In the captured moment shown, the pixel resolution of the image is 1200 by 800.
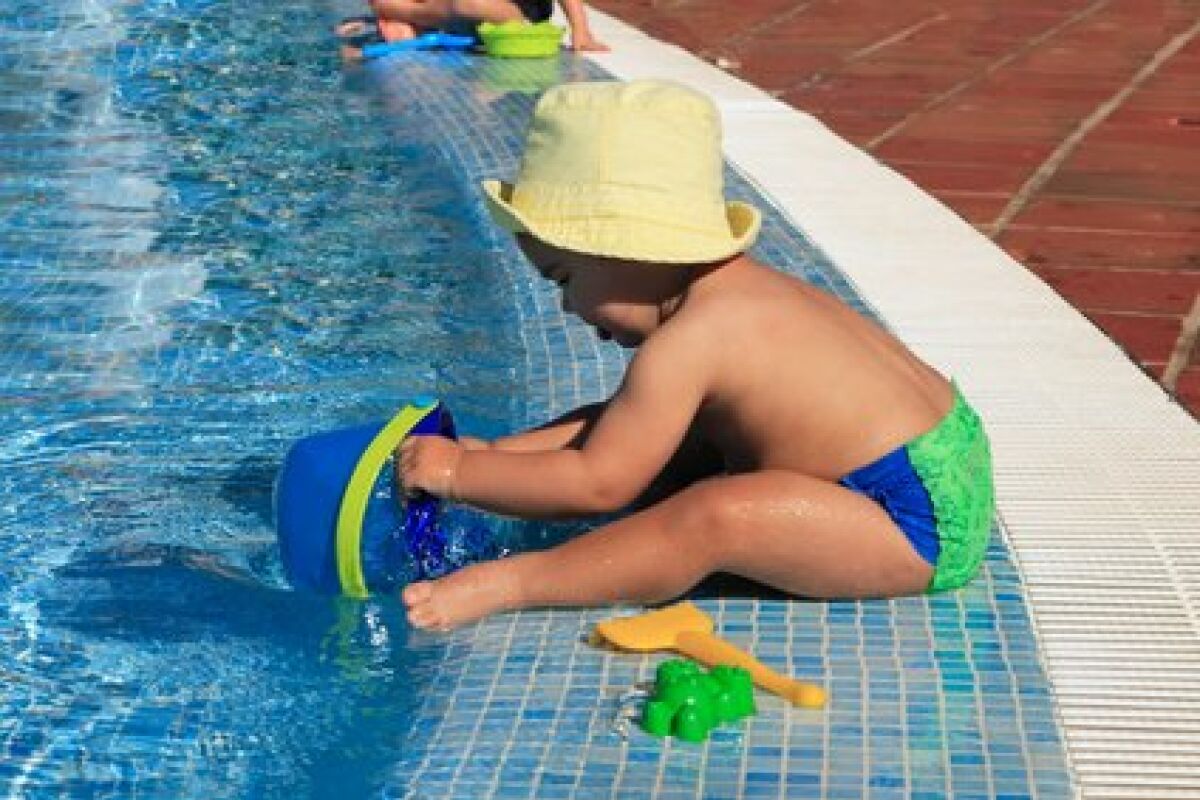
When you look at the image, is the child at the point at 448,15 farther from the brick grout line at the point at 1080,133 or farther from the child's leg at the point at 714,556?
the child's leg at the point at 714,556

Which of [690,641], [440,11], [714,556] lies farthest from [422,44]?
[690,641]

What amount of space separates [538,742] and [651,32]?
7.41 meters

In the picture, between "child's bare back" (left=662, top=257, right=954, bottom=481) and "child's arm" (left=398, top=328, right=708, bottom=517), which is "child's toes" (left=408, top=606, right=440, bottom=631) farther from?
"child's bare back" (left=662, top=257, right=954, bottom=481)

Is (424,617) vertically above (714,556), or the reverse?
(714,556)

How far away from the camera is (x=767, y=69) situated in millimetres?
9250

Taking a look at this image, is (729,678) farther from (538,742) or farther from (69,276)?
(69,276)

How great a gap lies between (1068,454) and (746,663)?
1255mm

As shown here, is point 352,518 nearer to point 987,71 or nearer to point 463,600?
point 463,600

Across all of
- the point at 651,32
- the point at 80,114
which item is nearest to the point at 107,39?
the point at 80,114

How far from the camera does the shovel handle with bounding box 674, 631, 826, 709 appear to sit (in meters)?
3.33

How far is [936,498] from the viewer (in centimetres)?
373

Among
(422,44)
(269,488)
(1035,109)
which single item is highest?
(269,488)

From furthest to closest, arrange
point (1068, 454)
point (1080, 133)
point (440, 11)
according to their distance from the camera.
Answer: point (440, 11) < point (1080, 133) < point (1068, 454)

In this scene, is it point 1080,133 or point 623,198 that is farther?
point 1080,133
